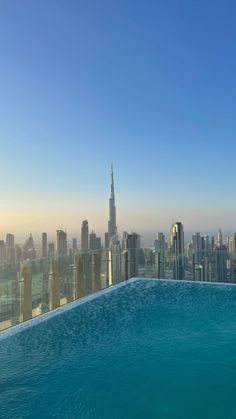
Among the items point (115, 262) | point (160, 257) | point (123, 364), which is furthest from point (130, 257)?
point (123, 364)

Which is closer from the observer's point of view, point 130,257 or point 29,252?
point 29,252

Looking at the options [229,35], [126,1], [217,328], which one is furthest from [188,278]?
[126,1]

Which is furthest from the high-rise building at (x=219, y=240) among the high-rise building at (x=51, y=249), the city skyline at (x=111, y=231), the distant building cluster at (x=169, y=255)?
the high-rise building at (x=51, y=249)

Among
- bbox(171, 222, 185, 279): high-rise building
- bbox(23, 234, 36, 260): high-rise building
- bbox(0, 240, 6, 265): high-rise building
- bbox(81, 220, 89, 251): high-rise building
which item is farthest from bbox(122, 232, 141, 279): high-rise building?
bbox(0, 240, 6, 265): high-rise building

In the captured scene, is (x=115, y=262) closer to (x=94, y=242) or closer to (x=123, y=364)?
(x=94, y=242)

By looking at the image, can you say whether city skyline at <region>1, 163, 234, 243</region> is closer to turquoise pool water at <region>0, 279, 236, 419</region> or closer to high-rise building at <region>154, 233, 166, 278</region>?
high-rise building at <region>154, 233, 166, 278</region>

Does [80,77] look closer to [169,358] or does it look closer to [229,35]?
[229,35]
